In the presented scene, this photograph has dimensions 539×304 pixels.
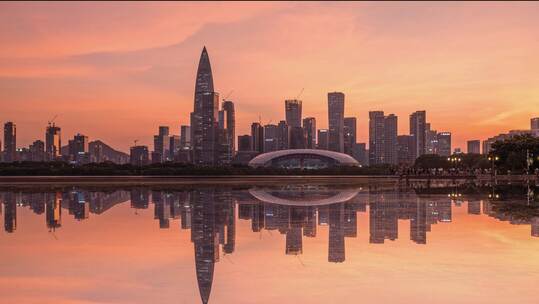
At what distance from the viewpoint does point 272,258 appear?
14641 millimetres

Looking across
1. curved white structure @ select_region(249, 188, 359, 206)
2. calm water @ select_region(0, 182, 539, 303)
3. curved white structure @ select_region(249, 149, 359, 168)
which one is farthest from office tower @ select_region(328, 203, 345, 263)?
curved white structure @ select_region(249, 149, 359, 168)

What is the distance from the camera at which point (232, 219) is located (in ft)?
78.6

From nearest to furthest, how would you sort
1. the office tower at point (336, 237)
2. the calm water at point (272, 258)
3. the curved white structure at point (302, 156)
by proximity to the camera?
the calm water at point (272, 258), the office tower at point (336, 237), the curved white structure at point (302, 156)

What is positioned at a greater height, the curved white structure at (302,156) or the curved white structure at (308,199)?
the curved white structure at (302,156)

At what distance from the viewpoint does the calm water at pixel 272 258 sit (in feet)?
35.7

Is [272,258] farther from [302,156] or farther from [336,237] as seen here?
[302,156]

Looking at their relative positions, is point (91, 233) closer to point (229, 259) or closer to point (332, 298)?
point (229, 259)

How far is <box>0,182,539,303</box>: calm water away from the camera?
10867 millimetres

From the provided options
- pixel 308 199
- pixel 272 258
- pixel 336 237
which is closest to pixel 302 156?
pixel 308 199

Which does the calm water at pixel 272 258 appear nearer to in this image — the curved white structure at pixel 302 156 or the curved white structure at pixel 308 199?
the curved white structure at pixel 308 199

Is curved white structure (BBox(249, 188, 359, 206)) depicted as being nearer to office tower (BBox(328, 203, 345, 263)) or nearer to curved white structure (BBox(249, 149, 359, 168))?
office tower (BBox(328, 203, 345, 263))

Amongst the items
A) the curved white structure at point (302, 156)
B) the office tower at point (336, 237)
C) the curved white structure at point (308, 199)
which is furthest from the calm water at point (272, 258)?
the curved white structure at point (302, 156)

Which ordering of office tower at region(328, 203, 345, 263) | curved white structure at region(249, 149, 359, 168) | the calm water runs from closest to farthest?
the calm water < office tower at region(328, 203, 345, 263) < curved white structure at region(249, 149, 359, 168)

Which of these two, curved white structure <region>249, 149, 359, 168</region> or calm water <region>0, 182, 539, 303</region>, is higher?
curved white structure <region>249, 149, 359, 168</region>
